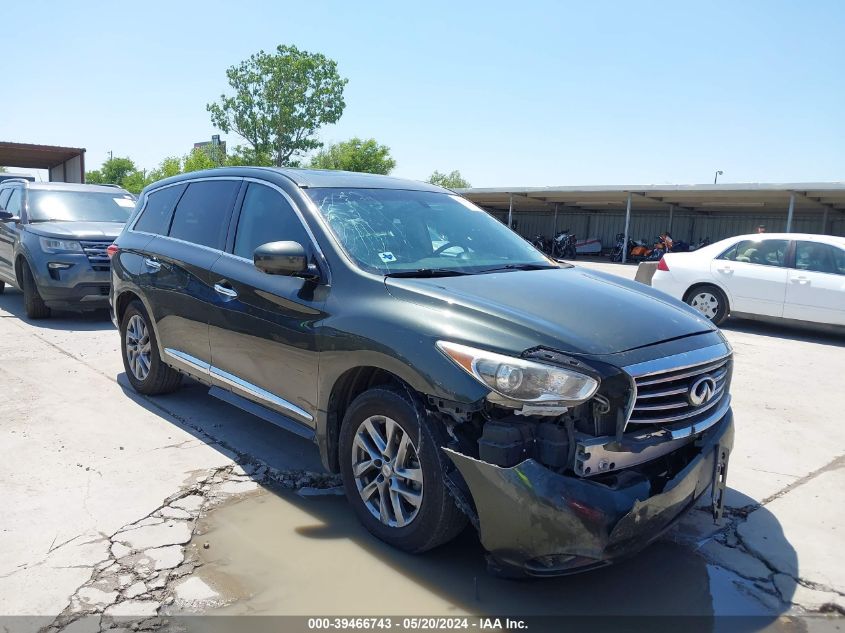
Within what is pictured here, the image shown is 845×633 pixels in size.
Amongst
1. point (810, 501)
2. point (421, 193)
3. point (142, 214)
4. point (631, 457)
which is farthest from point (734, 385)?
point (142, 214)

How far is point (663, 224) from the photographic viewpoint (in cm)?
3309

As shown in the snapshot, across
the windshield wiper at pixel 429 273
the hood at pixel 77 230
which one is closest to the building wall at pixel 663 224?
the hood at pixel 77 230

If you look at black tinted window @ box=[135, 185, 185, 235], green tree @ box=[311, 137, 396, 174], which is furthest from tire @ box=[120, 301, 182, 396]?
green tree @ box=[311, 137, 396, 174]

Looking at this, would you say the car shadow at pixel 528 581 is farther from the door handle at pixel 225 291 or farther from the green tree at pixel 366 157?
the green tree at pixel 366 157

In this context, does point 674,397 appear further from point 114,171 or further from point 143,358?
point 114,171

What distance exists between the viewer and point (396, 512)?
123 inches

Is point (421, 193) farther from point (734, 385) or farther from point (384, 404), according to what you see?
point (734, 385)

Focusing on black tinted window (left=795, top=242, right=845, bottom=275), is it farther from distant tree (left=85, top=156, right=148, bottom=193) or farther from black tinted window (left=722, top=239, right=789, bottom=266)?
distant tree (left=85, top=156, right=148, bottom=193)

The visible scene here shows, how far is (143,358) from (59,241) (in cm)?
414

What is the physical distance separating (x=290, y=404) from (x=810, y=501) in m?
3.15

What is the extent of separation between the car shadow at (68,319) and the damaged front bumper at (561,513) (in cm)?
742

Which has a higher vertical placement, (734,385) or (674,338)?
(674,338)

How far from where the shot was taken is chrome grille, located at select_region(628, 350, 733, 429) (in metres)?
2.72

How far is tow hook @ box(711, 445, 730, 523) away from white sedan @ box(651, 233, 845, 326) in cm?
746
